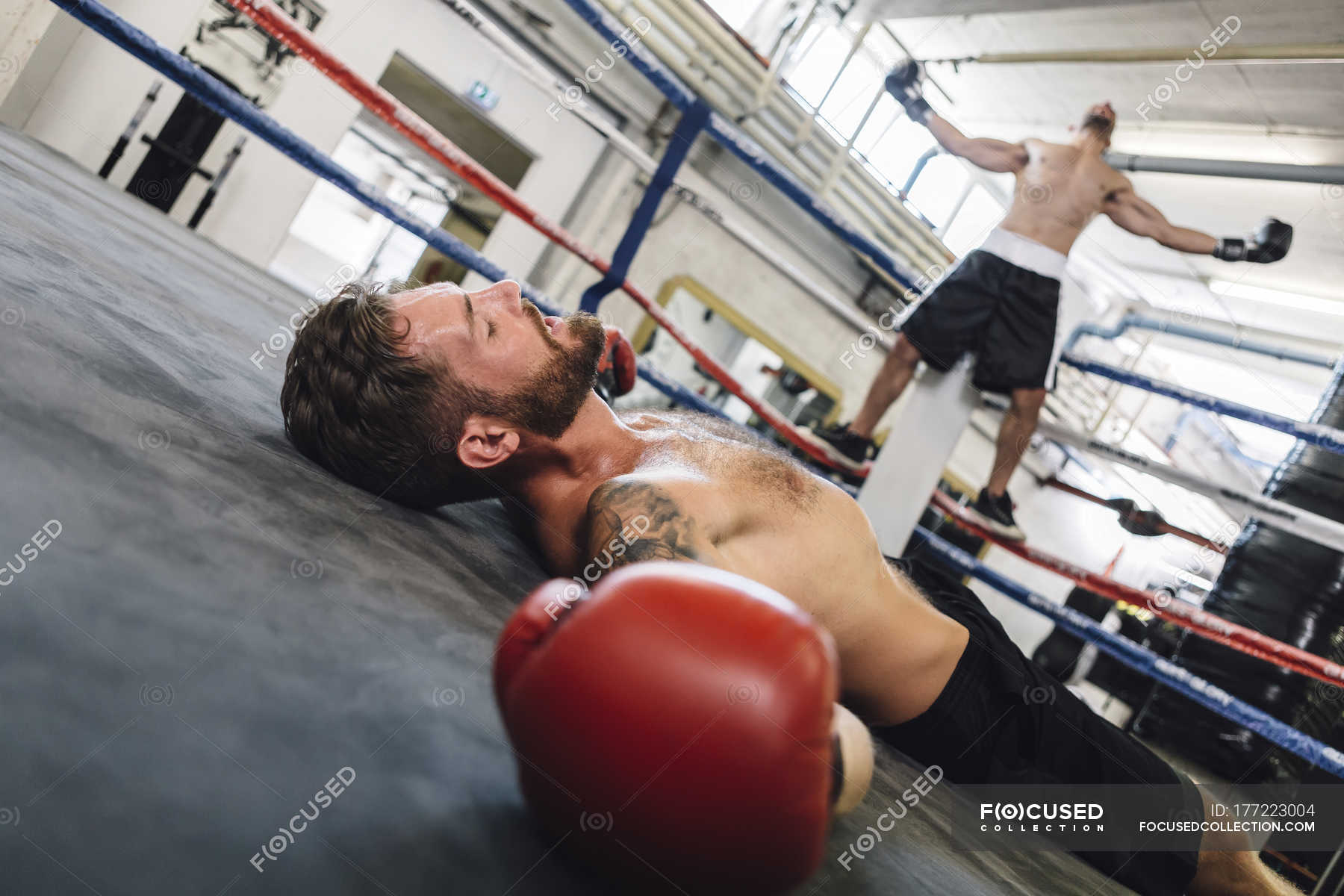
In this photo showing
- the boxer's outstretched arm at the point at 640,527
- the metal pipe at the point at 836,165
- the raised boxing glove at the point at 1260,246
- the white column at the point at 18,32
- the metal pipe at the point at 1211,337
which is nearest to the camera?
the boxer's outstretched arm at the point at 640,527

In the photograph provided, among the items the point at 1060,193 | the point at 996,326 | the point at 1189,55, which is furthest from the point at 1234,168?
the point at 996,326

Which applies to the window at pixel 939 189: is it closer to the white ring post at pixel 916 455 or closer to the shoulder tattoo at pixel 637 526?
the white ring post at pixel 916 455

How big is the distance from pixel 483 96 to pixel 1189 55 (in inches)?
207

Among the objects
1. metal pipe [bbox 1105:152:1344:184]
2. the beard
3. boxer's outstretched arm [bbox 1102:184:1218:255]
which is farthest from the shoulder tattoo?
metal pipe [bbox 1105:152:1344:184]

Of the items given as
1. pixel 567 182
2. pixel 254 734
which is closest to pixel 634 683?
pixel 254 734

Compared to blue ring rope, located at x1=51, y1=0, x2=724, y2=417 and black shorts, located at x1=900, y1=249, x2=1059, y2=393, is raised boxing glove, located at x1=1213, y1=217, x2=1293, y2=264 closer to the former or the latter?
black shorts, located at x1=900, y1=249, x2=1059, y2=393

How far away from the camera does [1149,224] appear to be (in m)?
2.89

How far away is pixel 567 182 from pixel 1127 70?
4.73 metres

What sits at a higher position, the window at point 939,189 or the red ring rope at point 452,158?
the window at point 939,189

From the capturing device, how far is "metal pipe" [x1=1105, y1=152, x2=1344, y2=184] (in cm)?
271

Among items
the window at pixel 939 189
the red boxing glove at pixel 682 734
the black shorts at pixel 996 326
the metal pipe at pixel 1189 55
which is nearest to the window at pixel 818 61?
the metal pipe at pixel 1189 55

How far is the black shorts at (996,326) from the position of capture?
2.66 m

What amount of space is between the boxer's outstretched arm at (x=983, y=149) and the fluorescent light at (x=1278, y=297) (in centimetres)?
649

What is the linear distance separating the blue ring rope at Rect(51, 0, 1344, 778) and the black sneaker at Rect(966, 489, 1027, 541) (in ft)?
0.56
